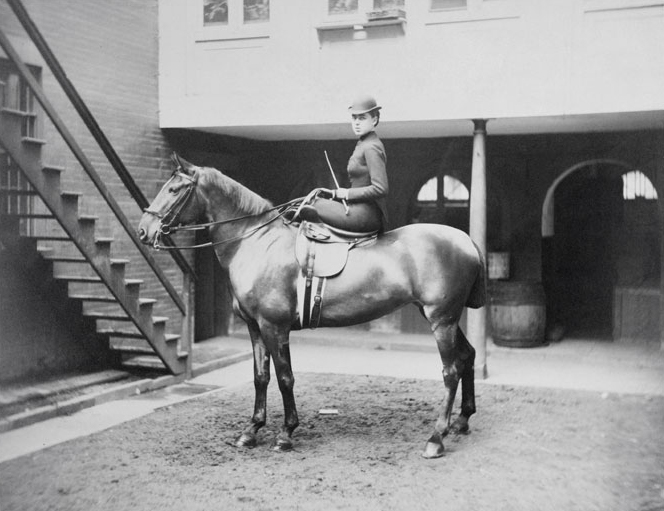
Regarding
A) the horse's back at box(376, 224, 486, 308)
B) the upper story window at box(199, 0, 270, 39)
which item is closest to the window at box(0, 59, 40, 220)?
the upper story window at box(199, 0, 270, 39)

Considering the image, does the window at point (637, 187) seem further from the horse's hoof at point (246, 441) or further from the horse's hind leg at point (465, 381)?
the horse's hoof at point (246, 441)

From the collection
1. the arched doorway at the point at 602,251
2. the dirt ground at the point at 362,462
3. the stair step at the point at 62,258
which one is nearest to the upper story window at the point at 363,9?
the arched doorway at the point at 602,251

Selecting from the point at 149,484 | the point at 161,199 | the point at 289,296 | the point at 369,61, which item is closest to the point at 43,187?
the point at 161,199

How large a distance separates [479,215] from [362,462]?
427 centimetres

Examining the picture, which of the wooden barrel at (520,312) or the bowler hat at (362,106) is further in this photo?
the wooden barrel at (520,312)

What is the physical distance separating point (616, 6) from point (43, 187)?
6.64 m

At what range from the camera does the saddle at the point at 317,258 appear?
6668 millimetres

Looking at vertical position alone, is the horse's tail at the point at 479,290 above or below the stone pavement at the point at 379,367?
above

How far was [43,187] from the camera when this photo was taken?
7422 mm

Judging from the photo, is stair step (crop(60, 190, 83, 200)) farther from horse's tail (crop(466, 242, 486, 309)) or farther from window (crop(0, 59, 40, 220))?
horse's tail (crop(466, 242, 486, 309))

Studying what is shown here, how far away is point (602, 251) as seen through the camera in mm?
12938

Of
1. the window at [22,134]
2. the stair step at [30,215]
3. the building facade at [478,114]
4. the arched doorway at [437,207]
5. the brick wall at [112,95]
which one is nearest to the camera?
the stair step at [30,215]

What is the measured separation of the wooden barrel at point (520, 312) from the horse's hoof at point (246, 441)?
5.72 meters

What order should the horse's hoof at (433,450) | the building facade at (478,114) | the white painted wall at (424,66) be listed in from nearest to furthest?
the horse's hoof at (433,450) < the white painted wall at (424,66) < the building facade at (478,114)
